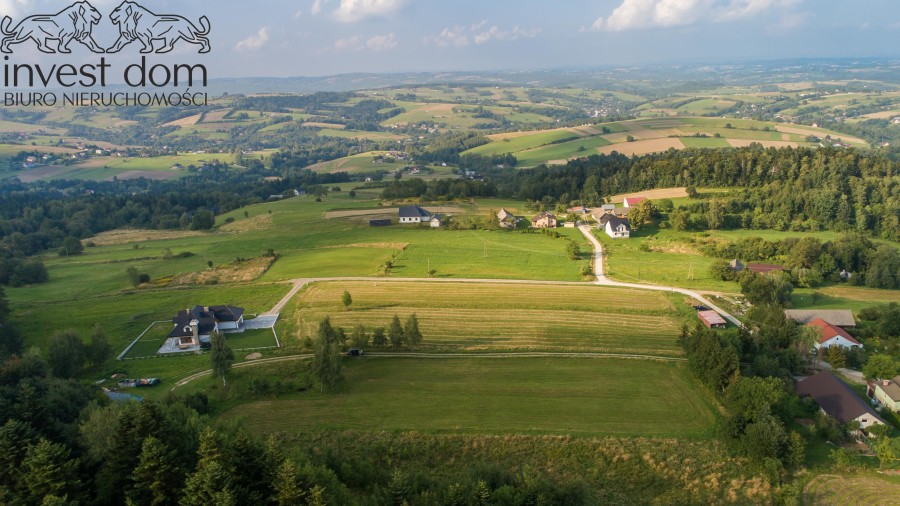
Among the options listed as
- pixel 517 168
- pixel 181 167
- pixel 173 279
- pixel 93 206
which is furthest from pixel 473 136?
pixel 173 279

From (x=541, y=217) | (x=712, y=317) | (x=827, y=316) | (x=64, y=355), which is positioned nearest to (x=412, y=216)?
(x=541, y=217)

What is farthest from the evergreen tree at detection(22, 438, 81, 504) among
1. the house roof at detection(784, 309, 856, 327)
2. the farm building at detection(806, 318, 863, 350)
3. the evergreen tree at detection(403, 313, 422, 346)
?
the house roof at detection(784, 309, 856, 327)

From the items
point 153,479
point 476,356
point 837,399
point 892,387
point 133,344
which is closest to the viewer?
point 153,479

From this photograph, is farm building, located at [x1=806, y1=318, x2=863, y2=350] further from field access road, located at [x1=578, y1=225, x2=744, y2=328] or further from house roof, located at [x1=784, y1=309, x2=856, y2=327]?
field access road, located at [x1=578, y1=225, x2=744, y2=328]

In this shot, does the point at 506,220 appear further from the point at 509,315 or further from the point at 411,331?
the point at 411,331

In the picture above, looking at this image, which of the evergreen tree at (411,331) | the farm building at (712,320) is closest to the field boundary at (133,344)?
the evergreen tree at (411,331)

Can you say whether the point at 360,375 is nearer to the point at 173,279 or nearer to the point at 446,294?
the point at 446,294
